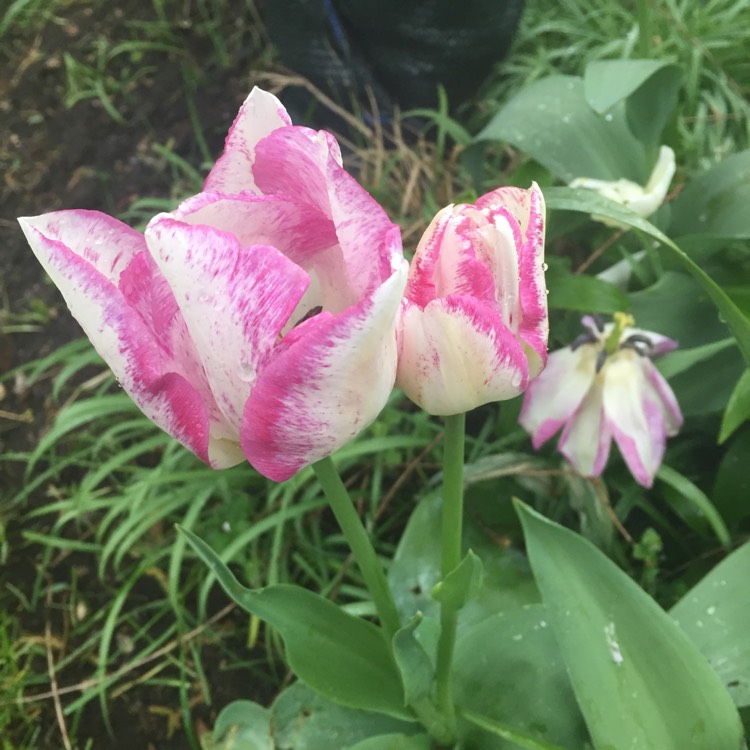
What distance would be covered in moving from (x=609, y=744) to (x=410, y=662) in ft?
0.55

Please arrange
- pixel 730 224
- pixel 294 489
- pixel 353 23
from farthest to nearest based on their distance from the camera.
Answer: pixel 353 23
pixel 294 489
pixel 730 224

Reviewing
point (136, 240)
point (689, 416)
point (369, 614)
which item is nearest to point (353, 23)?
point (689, 416)

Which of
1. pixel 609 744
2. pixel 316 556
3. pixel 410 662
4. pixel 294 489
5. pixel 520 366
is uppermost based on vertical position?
pixel 520 366

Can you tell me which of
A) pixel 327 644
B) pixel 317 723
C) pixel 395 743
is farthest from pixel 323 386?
pixel 317 723

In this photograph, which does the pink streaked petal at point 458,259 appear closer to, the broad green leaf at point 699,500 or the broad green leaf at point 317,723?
the broad green leaf at point 317,723

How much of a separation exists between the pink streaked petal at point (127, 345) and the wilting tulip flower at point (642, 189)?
0.67 m

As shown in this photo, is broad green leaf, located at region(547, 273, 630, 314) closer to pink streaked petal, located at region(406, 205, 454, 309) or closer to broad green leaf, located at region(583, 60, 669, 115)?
broad green leaf, located at region(583, 60, 669, 115)

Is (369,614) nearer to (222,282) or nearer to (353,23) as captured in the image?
(222,282)

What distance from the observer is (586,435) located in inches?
32.6

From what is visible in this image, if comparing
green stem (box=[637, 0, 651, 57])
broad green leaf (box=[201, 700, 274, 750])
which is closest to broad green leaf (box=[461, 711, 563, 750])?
broad green leaf (box=[201, 700, 274, 750])

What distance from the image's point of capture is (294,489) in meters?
1.07

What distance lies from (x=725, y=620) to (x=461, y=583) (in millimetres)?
311

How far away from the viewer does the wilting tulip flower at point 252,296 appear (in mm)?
290

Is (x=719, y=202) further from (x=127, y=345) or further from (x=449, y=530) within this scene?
(x=127, y=345)
